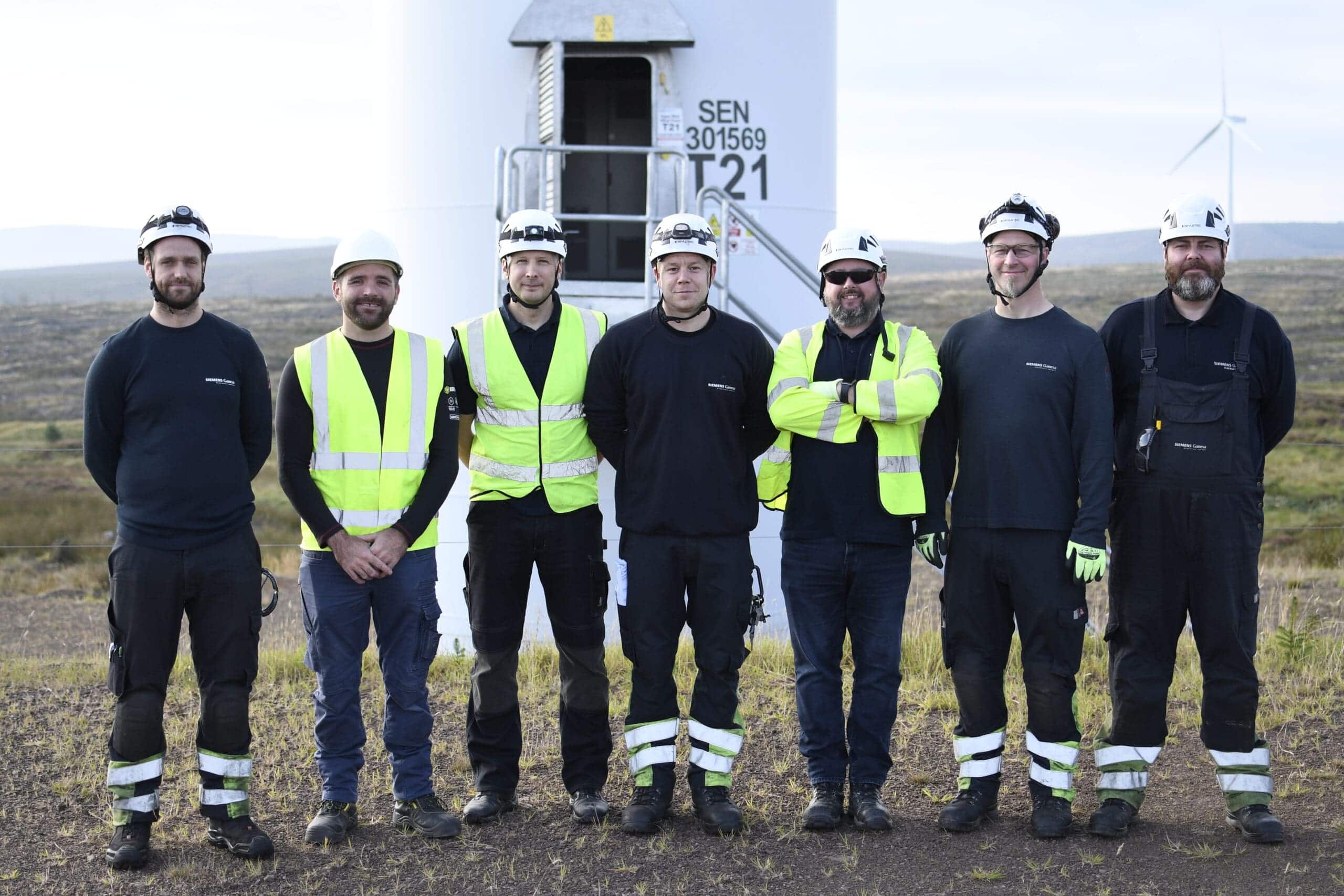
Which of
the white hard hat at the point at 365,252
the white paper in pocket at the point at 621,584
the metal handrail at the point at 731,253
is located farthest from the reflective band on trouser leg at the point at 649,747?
the metal handrail at the point at 731,253

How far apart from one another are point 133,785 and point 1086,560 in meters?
3.70

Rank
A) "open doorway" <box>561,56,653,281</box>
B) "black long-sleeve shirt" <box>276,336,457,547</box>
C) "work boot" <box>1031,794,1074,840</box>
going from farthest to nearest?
1. "open doorway" <box>561,56,653,281</box>
2. "work boot" <box>1031,794,1074,840</box>
3. "black long-sleeve shirt" <box>276,336,457,547</box>

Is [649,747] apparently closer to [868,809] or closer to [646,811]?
[646,811]

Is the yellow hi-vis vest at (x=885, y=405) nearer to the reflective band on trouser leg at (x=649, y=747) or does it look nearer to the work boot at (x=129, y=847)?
the reflective band on trouser leg at (x=649, y=747)

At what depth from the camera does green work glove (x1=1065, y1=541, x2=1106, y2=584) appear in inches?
205

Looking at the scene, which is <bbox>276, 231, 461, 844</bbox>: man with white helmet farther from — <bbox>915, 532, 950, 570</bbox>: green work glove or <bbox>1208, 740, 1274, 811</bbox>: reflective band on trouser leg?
<bbox>1208, 740, 1274, 811</bbox>: reflective band on trouser leg

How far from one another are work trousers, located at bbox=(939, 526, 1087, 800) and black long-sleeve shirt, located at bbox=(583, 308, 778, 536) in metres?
0.91

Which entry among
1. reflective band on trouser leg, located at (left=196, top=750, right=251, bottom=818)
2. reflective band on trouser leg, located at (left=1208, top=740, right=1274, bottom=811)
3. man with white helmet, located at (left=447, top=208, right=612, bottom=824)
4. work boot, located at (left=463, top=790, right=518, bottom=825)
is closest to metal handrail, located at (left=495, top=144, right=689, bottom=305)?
man with white helmet, located at (left=447, top=208, right=612, bottom=824)

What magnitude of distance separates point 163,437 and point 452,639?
4.79 m

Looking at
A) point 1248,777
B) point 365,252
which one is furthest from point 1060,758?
point 365,252

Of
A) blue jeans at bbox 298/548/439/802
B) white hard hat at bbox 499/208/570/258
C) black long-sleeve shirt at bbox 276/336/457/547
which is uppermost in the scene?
white hard hat at bbox 499/208/570/258

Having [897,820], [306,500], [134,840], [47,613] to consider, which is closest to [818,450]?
[897,820]

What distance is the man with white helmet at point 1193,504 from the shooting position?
17.5 ft

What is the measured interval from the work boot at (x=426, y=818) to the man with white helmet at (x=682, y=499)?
0.69 m
